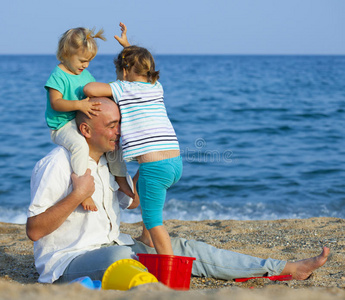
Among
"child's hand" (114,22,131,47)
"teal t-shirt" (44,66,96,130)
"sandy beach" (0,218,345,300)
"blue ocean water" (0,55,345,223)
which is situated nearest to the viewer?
"sandy beach" (0,218,345,300)

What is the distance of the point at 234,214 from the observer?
22.9 feet

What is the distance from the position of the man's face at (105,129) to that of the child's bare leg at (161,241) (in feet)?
2.12

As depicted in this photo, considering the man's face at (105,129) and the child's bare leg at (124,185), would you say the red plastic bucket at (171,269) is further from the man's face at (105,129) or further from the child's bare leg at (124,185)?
the man's face at (105,129)

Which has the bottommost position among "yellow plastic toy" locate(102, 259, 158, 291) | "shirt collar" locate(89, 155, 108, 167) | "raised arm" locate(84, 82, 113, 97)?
"yellow plastic toy" locate(102, 259, 158, 291)

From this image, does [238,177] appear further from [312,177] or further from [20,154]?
[20,154]

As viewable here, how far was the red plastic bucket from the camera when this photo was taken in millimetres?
2826

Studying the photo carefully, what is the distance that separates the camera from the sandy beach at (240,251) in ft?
5.56

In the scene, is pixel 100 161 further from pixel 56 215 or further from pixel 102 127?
pixel 56 215

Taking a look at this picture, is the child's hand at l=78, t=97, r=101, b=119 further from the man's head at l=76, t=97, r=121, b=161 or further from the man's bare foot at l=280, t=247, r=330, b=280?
the man's bare foot at l=280, t=247, r=330, b=280

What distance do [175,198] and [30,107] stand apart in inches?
470

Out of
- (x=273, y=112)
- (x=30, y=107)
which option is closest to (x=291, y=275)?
(x=273, y=112)

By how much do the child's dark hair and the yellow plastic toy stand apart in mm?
1385

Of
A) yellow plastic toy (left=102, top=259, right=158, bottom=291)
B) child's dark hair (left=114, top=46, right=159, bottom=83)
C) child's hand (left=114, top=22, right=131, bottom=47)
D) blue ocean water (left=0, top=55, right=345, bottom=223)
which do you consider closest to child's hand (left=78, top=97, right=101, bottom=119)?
child's dark hair (left=114, top=46, right=159, bottom=83)

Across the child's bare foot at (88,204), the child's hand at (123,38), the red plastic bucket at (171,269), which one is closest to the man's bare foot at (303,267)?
the red plastic bucket at (171,269)
